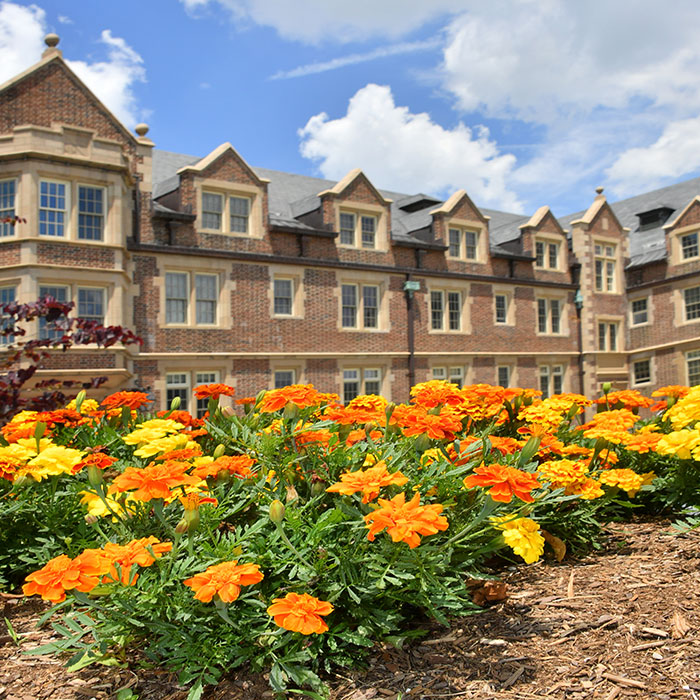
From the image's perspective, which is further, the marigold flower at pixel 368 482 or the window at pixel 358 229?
the window at pixel 358 229

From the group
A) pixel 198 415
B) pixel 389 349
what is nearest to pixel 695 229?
pixel 389 349

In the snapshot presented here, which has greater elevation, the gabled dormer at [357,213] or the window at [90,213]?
the gabled dormer at [357,213]

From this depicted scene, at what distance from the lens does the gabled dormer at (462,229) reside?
25438mm

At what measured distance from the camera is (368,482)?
9.00ft

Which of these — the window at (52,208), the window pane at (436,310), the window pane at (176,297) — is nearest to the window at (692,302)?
the window pane at (436,310)

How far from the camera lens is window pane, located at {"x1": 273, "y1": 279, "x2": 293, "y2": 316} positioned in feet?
70.8

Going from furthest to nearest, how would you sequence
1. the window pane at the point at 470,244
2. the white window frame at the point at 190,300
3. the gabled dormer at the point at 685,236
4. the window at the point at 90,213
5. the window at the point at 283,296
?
the gabled dormer at the point at 685,236 → the window pane at the point at 470,244 → the window at the point at 283,296 → the white window frame at the point at 190,300 → the window at the point at 90,213

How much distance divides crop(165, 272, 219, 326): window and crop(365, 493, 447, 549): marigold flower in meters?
18.0

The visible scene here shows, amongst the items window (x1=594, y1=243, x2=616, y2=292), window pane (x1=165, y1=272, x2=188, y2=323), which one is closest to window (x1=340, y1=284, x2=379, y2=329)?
window pane (x1=165, y1=272, x2=188, y2=323)

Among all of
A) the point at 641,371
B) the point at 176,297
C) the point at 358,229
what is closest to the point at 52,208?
the point at 176,297

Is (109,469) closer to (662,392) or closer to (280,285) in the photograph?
(662,392)

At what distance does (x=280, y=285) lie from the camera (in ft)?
71.2

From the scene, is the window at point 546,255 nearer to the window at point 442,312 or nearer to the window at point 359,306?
the window at point 442,312

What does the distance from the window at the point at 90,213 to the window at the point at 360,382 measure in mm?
9416
